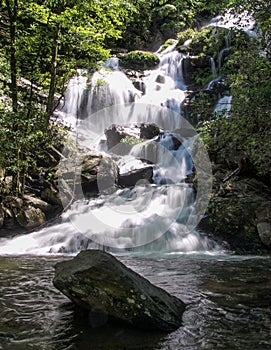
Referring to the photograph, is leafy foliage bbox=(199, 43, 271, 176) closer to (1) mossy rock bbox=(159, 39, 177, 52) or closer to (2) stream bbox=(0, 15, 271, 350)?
(2) stream bbox=(0, 15, 271, 350)

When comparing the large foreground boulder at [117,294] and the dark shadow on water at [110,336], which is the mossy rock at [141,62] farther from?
the dark shadow on water at [110,336]

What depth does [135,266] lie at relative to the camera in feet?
22.9

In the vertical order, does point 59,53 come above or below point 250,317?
above

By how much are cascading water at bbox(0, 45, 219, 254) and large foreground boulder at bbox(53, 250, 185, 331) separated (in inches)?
202

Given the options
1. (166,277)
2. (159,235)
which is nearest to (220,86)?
(159,235)

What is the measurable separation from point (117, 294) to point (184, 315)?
89 cm

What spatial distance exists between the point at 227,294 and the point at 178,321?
53.3 inches

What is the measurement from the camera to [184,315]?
3.89 metres

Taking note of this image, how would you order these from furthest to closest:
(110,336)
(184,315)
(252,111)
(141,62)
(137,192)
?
(141,62) < (137,192) < (252,111) < (184,315) < (110,336)

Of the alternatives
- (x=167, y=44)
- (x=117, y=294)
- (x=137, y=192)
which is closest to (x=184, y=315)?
(x=117, y=294)

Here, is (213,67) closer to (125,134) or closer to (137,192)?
(125,134)

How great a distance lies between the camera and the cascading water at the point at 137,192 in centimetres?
932

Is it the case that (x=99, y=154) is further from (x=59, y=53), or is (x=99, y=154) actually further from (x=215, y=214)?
(x=215, y=214)

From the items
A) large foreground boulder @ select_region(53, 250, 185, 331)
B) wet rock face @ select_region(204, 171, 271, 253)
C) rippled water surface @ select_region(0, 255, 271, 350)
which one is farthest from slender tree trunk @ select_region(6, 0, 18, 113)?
large foreground boulder @ select_region(53, 250, 185, 331)
